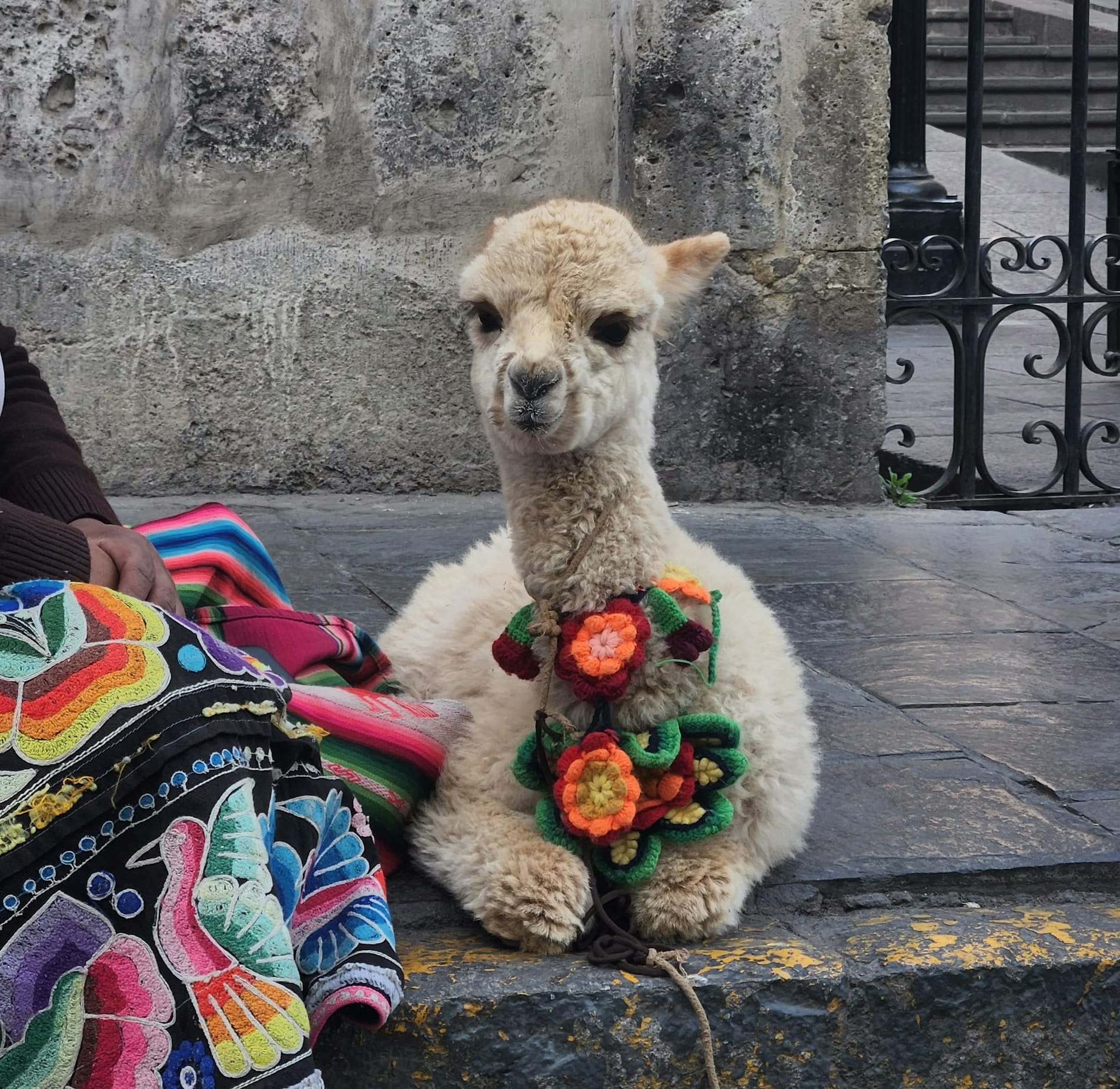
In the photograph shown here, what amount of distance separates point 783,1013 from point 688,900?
193mm

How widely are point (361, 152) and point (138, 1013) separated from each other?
381 centimetres

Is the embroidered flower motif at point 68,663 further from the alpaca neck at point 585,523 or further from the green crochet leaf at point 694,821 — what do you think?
the green crochet leaf at point 694,821

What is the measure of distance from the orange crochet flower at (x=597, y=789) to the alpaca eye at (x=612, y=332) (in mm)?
559

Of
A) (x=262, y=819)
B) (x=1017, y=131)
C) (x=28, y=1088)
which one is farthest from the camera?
(x=1017, y=131)

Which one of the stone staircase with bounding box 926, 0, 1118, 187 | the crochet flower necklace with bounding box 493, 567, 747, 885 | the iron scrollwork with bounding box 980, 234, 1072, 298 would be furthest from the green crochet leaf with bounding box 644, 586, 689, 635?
the stone staircase with bounding box 926, 0, 1118, 187

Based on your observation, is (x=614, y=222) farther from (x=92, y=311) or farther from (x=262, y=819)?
(x=92, y=311)

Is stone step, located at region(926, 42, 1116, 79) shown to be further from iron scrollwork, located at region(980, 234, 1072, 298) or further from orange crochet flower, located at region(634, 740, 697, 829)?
orange crochet flower, located at region(634, 740, 697, 829)

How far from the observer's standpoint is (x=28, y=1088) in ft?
5.14

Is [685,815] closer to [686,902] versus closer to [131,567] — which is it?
[686,902]

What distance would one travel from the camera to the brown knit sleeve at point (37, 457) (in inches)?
97.2

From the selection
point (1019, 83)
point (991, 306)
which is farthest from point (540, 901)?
point (1019, 83)

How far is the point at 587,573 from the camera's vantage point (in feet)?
7.06

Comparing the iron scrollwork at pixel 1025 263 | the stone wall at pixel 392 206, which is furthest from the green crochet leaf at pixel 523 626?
the iron scrollwork at pixel 1025 263

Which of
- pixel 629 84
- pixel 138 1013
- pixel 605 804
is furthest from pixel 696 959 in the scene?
pixel 629 84
